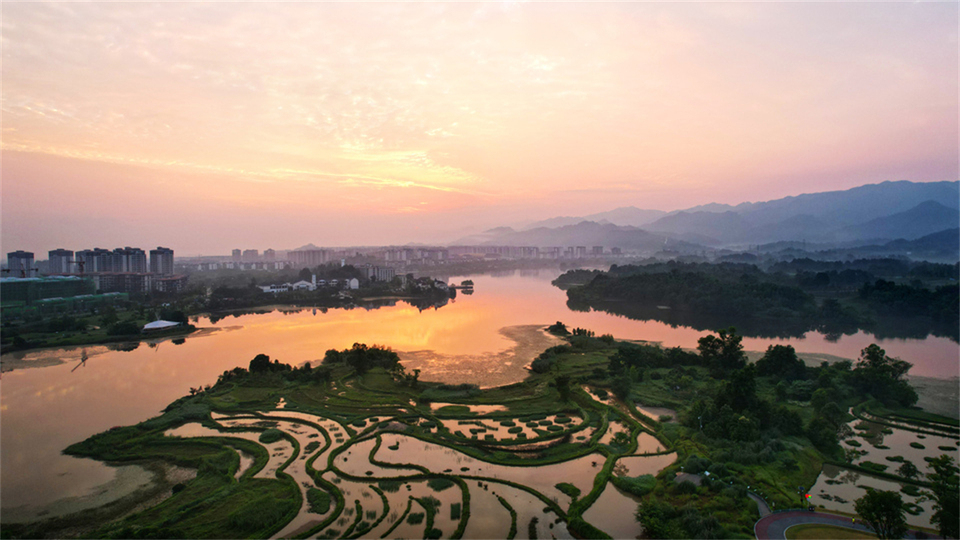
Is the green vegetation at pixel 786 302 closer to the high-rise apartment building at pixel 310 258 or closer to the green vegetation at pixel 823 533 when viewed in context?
the green vegetation at pixel 823 533

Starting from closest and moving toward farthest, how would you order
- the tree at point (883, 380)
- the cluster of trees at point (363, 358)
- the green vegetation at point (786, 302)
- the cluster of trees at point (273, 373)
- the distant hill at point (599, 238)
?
1. the tree at point (883, 380)
2. the cluster of trees at point (273, 373)
3. the cluster of trees at point (363, 358)
4. the green vegetation at point (786, 302)
5. the distant hill at point (599, 238)

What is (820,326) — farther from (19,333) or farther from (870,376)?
(19,333)

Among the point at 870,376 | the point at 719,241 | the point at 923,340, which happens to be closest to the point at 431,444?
the point at 870,376

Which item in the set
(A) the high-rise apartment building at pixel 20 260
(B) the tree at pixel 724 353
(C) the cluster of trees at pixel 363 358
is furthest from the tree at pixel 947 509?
(A) the high-rise apartment building at pixel 20 260

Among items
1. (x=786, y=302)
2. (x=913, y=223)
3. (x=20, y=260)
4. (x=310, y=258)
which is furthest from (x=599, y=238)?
(x=20, y=260)

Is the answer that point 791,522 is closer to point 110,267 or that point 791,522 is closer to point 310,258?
point 110,267

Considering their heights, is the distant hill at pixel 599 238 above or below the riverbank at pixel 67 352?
above

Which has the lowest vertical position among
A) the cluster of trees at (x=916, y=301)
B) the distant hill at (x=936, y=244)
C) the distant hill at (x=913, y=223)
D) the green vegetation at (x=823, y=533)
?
the green vegetation at (x=823, y=533)
